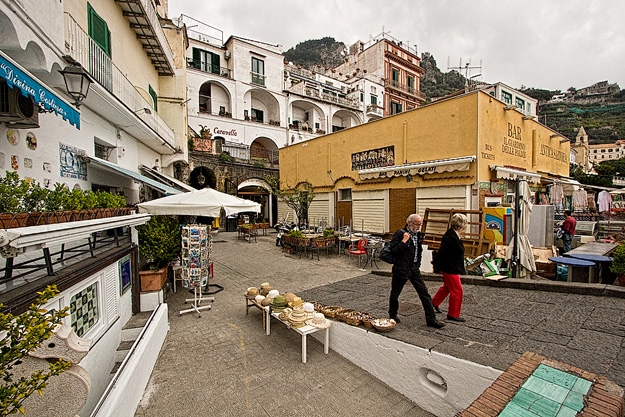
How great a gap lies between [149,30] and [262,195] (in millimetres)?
14106

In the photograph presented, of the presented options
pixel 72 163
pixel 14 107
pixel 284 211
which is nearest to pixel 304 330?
pixel 14 107

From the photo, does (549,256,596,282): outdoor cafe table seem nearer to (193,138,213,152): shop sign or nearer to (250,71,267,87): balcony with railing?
(193,138,213,152): shop sign

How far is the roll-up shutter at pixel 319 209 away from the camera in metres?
16.0

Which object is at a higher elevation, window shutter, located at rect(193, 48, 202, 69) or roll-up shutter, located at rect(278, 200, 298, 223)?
window shutter, located at rect(193, 48, 202, 69)

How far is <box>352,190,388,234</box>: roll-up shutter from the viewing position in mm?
12641

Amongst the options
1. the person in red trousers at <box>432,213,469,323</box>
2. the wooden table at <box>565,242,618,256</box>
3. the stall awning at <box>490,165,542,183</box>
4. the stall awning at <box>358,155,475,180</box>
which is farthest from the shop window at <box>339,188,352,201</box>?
the person in red trousers at <box>432,213,469,323</box>

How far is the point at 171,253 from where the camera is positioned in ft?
20.3

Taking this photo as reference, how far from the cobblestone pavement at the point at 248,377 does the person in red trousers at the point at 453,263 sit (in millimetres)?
1740

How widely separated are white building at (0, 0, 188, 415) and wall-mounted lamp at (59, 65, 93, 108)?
0.56 ft

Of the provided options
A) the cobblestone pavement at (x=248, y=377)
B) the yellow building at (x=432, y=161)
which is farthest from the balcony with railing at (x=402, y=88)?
the cobblestone pavement at (x=248, y=377)

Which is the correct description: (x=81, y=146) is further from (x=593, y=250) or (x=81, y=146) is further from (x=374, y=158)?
(x=593, y=250)

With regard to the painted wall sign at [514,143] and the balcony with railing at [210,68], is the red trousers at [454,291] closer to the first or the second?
the painted wall sign at [514,143]

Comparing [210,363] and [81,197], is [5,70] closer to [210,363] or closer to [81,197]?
[81,197]

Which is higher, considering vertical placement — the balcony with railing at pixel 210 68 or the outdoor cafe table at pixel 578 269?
the balcony with railing at pixel 210 68
